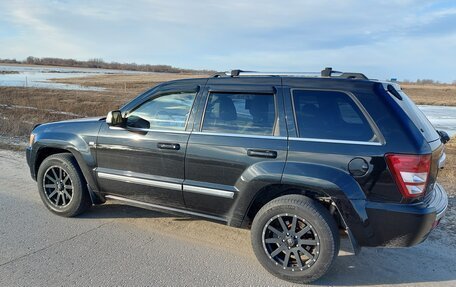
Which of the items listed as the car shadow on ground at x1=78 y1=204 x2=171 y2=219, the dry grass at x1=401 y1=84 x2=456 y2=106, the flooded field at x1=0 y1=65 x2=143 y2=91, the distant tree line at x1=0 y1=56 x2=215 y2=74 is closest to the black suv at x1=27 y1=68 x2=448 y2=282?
the car shadow on ground at x1=78 y1=204 x2=171 y2=219

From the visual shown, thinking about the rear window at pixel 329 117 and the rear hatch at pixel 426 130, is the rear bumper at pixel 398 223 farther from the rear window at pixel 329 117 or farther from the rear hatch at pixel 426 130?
the rear window at pixel 329 117

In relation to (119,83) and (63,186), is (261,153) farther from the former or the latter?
(119,83)

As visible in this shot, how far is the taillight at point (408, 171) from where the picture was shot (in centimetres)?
315

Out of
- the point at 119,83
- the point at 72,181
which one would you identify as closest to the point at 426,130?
the point at 72,181

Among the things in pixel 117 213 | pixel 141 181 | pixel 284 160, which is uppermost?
pixel 284 160

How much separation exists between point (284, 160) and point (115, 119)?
1.96m

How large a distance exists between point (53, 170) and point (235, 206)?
2.52 m

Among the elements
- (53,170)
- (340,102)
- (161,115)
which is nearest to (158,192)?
(161,115)

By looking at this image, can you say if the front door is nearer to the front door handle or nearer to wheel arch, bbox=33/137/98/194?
the front door handle

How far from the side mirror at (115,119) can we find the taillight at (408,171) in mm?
2763

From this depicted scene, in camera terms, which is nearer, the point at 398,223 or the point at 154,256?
the point at 398,223

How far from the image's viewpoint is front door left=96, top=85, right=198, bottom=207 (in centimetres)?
412

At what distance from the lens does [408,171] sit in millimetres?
3152

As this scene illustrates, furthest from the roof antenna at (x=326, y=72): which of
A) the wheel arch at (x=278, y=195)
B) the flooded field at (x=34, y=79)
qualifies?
the flooded field at (x=34, y=79)
